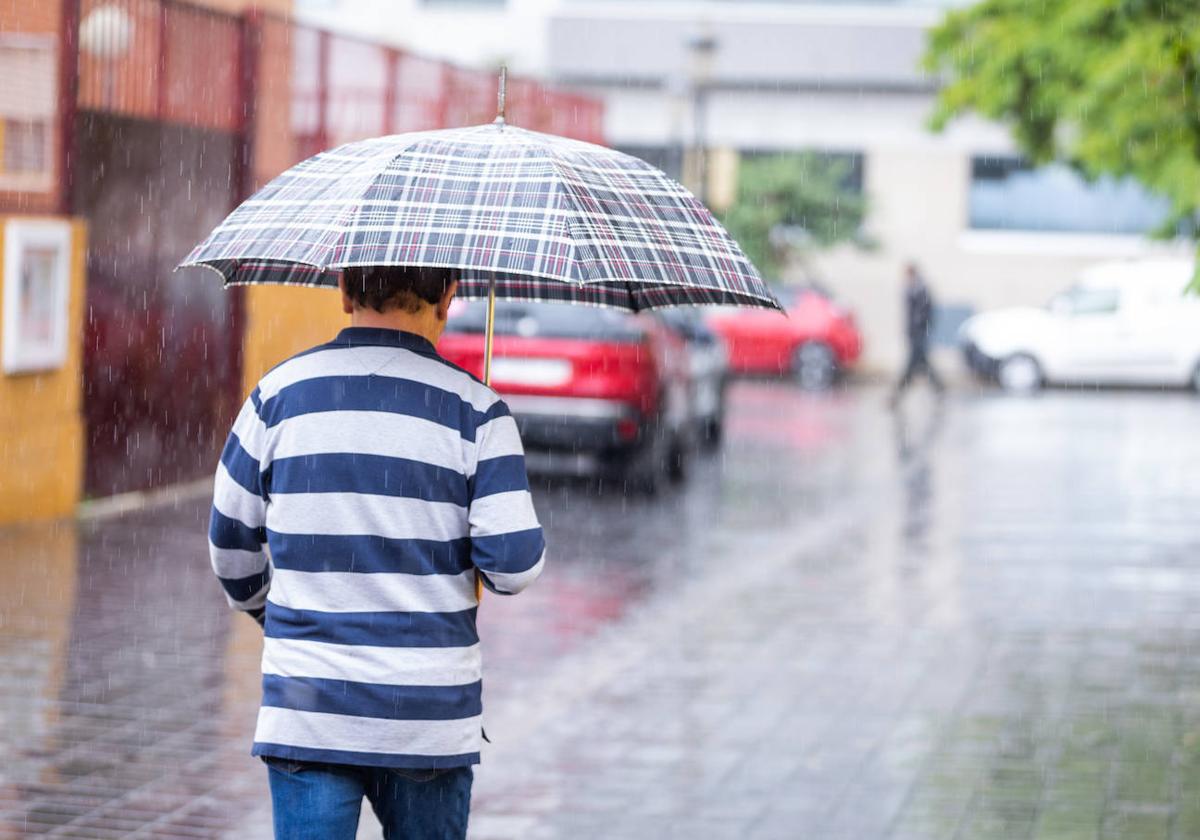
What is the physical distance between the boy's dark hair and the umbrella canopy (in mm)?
84

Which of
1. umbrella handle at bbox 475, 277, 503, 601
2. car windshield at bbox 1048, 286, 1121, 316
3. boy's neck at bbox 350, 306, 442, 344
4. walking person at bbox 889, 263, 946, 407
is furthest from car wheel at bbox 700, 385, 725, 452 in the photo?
boy's neck at bbox 350, 306, 442, 344

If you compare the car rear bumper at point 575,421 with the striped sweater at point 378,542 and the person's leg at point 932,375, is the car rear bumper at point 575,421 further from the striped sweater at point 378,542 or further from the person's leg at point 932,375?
the person's leg at point 932,375

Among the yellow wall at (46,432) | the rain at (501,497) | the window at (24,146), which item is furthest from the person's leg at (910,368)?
the window at (24,146)

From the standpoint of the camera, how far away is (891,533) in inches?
499

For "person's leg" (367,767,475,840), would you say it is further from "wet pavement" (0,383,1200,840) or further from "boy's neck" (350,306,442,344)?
"wet pavement" (0,383,1200,840)

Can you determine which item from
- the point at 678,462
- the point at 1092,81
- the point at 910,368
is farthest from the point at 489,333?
the point at 910,368

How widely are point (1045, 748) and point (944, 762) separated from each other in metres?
0.44

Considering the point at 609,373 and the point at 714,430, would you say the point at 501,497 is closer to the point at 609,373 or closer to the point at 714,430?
the point at 609,373

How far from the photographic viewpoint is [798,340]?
28.5 m

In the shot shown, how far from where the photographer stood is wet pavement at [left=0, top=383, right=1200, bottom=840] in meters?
5.80

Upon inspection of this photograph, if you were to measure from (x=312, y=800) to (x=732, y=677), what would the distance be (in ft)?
15.4

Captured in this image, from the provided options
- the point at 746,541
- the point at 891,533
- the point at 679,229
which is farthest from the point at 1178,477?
the point at 679,229

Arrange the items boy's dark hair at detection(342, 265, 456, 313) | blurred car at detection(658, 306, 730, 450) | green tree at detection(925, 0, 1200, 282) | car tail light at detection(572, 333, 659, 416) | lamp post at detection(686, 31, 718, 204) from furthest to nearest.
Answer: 1. lamp post at detection(686, 31, 718, 204)
2. blurred car at detection(658, 306, 730, 450)
3. car tail light at detection(572, 333, 659, 416)
4. green tree at detection(925, 0, 1200, 282)
5. boy's dark hair at detection(342, 265, 456, 313)

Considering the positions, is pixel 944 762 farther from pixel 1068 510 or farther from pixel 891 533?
pixel 1068 510
